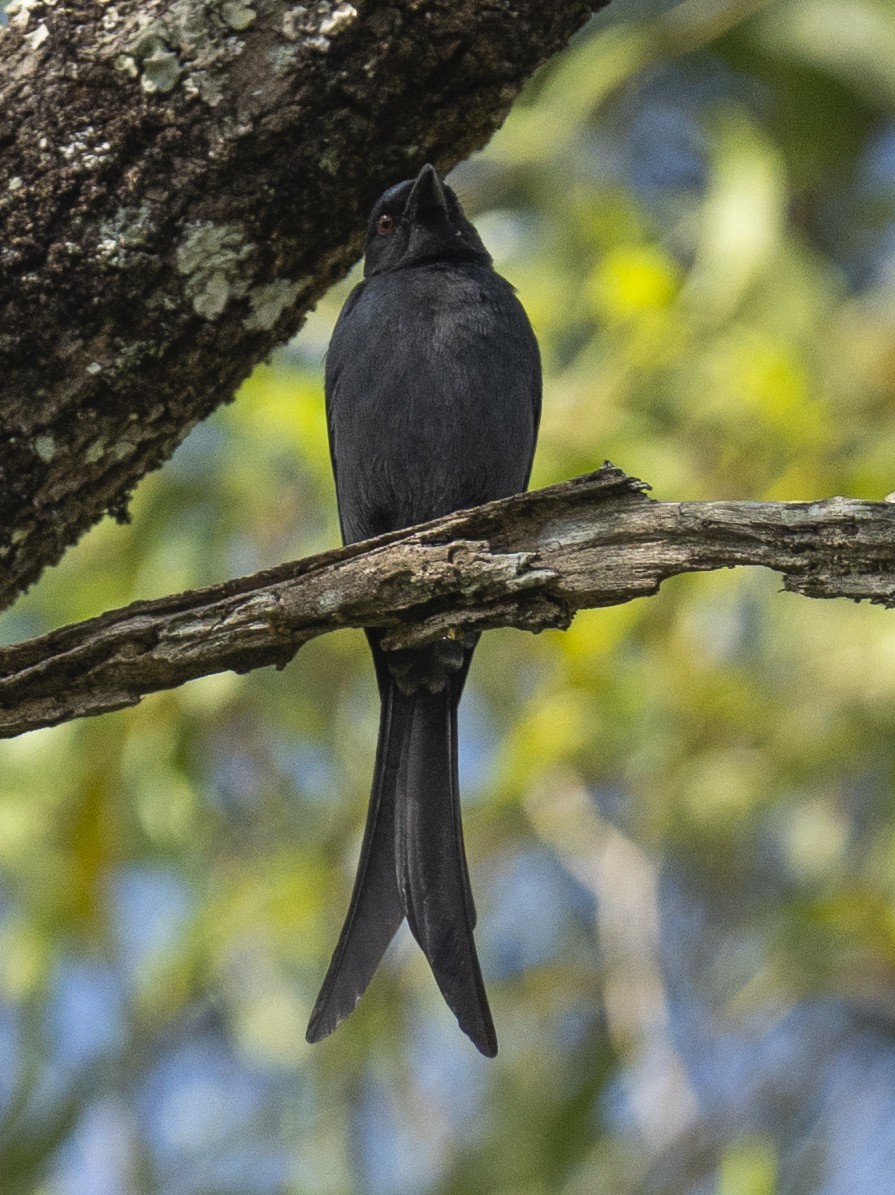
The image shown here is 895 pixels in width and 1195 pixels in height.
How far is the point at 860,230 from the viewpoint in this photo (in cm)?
738

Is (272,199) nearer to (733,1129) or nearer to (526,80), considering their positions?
(526,80)

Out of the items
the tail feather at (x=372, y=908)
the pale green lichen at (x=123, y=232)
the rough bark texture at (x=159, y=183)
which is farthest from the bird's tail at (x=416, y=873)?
the pale green lichen at (x=123, y=232)

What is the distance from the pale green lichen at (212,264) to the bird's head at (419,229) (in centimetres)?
37

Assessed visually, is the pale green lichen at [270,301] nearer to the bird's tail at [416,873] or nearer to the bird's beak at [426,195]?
the bird's beak at [426,195]

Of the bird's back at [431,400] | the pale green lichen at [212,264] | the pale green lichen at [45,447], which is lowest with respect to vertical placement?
the pale green lichen at [45,447]

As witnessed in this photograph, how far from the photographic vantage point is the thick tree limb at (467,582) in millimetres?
2396

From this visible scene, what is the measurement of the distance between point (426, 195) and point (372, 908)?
150cm

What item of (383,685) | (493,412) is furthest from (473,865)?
(493,412)

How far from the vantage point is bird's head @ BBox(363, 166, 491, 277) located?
3.31m

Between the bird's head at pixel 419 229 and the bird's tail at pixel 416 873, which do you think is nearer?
the bird's tail at pixel 416 873

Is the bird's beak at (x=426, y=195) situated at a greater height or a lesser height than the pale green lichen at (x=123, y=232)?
greater

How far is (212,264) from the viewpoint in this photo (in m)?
2.88

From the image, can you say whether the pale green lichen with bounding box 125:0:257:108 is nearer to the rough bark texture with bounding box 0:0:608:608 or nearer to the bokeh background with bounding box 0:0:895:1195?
the rough bark texture with bounding box 0:0:608:608

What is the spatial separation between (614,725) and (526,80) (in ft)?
5.84
